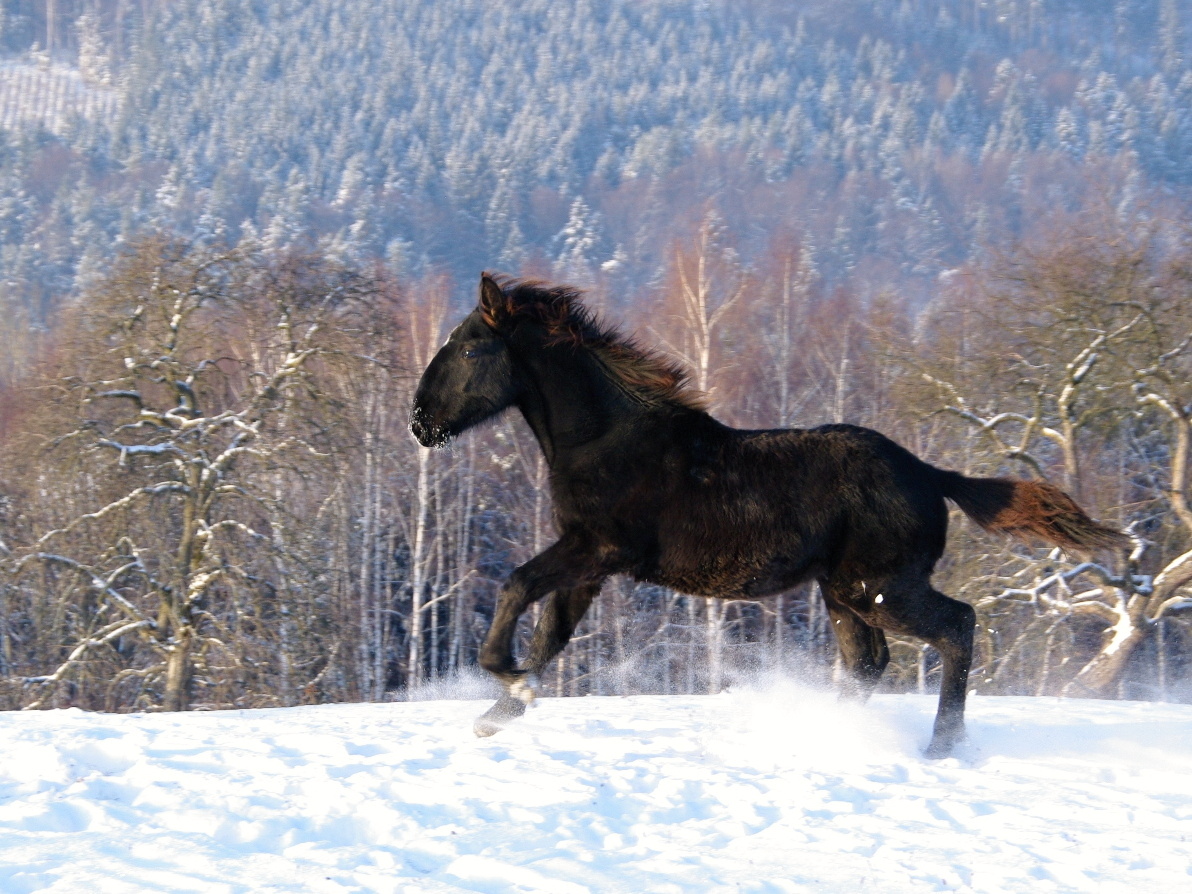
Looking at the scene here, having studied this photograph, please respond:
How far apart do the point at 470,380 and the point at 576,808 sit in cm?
258

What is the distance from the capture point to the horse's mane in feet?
20.8

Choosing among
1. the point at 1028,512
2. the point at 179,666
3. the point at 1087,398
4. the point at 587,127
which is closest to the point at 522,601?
the point at 1028,512

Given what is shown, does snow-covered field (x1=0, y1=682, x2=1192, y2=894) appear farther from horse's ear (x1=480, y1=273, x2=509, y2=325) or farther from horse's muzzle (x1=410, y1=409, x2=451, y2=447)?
horse's ear (x1=480, y1=273, x2=509, y2=325)

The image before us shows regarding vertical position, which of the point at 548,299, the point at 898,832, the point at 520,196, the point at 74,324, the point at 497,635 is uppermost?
the point at 520,196

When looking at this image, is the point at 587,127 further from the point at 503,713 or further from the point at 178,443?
the point at 503,713

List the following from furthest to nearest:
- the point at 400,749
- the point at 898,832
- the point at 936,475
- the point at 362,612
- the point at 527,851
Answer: the point at 362,612 → the point at 936,475 → the point at 400,749 → the point at 898,832 → the point at 527,851

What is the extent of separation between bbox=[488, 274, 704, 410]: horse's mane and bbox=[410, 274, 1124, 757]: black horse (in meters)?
0.01

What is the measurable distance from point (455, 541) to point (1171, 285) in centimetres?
1524

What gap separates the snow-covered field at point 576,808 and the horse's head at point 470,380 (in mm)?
1685

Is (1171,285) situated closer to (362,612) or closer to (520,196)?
(362,612)

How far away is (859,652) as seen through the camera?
6.71 metres

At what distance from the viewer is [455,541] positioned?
1010 inches

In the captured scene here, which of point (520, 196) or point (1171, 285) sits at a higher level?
point (520, 196)

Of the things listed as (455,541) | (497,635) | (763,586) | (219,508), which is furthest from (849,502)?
(455,541)
